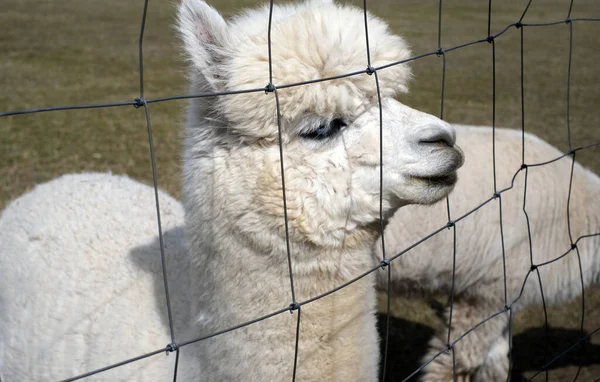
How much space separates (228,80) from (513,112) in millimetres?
7731

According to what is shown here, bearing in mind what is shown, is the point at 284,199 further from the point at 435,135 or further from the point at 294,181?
the point at 435,135

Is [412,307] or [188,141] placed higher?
[188,141]

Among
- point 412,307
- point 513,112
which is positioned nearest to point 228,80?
point 412,307

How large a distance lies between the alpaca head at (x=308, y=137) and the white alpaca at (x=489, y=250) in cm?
162

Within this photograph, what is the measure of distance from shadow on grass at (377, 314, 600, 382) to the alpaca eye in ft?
6.94

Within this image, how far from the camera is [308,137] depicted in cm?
147

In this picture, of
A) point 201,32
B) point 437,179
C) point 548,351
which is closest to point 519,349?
point 548,351

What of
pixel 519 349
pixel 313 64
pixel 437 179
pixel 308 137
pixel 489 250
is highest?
pixel 313 64

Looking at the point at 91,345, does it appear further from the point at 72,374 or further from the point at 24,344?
the point at 24,344

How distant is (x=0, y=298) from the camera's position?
2.23m

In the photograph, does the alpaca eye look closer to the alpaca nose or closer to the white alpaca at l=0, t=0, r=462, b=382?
the white alpaca at l=0, t=0, r=462, b=382

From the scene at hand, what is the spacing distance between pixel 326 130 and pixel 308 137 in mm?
46

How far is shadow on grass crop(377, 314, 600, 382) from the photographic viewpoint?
344cm

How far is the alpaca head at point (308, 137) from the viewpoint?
1.44m
